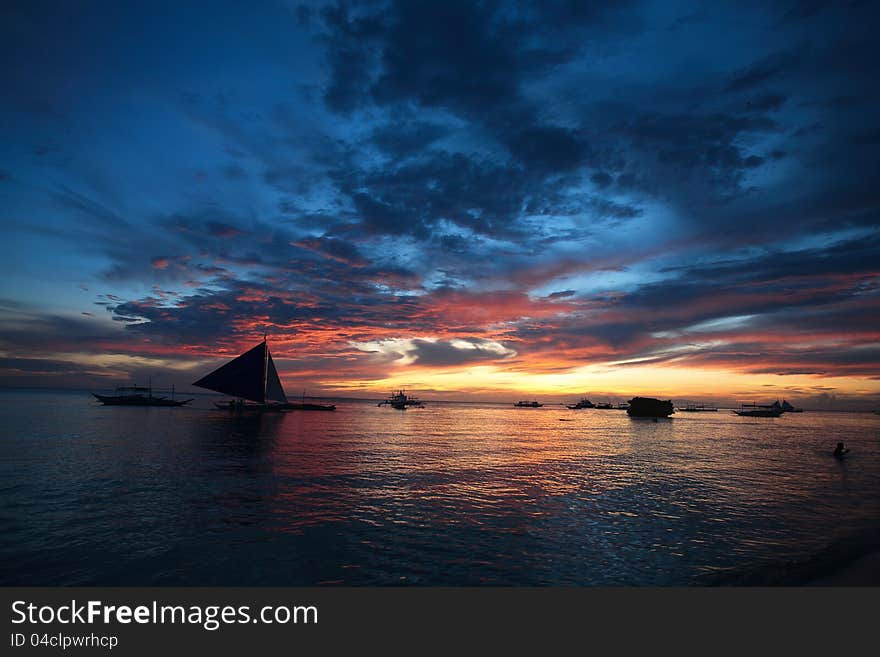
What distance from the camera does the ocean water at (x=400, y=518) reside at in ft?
41.6

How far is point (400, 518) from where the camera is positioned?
1809 cm

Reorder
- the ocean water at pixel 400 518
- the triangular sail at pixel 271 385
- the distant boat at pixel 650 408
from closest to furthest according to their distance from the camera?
the ocean water at pixel 400 518 → the triangular sail at pixel 271 385 → the distant boat at pixel 650 408

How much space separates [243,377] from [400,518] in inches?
3303

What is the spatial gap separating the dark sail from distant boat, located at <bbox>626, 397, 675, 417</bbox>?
114m

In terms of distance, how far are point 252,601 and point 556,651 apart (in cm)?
670

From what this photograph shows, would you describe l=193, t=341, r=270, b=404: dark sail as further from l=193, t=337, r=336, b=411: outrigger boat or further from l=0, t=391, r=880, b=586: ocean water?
l=0, t=391, r=880, b=586: ocean water

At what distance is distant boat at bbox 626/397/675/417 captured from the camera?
134000 mm

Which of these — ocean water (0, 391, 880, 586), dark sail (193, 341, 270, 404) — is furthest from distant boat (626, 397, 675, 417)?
dark sail (193, 341, 270, 404)

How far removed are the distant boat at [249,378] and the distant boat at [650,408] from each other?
110088mm

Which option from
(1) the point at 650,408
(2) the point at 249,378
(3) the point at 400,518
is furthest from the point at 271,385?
(1) the point at 650,408

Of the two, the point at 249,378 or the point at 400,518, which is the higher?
the point at 249,378

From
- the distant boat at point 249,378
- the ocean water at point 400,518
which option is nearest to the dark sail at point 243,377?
the distant boat at point 249,378

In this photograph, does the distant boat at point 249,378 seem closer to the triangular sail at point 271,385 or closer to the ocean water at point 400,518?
the triangular sail at point 271,385

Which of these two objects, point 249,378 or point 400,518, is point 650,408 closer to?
point 249,378
